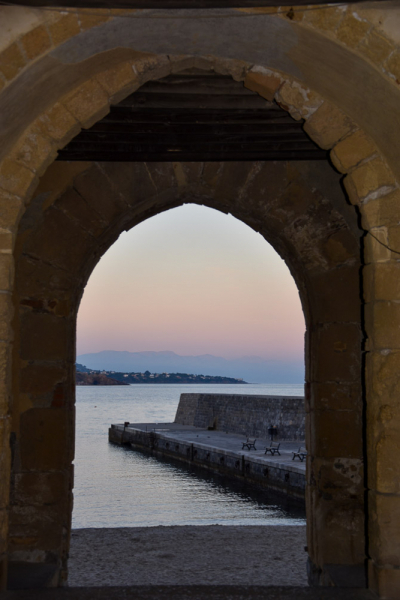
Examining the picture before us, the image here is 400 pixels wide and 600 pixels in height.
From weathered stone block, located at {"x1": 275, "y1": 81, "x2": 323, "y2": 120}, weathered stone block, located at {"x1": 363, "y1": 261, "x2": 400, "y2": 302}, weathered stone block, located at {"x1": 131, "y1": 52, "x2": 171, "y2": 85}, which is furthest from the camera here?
weathered stone block, located at {"x1": 275, "y1": 81, "x2": 323, "y2": 120}

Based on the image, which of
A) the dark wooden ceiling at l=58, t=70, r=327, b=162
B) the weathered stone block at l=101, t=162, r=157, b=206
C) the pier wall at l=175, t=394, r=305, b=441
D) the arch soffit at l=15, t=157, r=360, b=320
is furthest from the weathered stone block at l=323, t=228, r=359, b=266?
the pier wall at l=175, t=394, r=305, b=441

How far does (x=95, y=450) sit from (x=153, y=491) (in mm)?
17300

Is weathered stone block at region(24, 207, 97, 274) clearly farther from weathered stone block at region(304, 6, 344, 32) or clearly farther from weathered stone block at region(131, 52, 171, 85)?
weathered stone block at region(304, 6, 344, 32)

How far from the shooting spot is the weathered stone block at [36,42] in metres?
2.89

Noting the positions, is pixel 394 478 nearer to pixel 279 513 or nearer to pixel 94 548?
pixel 94 548

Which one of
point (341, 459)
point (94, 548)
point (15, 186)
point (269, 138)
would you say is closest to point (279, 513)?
point (94, 548)

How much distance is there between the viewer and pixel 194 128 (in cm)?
471

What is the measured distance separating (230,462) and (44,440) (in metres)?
22.1

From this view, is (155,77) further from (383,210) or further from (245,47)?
(383,210)

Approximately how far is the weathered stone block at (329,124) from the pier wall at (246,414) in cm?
2566

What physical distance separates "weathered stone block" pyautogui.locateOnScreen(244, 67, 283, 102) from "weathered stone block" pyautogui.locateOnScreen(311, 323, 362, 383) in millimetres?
2601

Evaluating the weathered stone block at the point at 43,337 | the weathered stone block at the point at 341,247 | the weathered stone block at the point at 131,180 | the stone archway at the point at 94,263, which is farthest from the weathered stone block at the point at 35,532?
the weathered stone block at the point at 341,247

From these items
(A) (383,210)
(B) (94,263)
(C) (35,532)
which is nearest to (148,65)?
(A) (383,210)

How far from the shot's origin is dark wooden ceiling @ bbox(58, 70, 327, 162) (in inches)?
168
